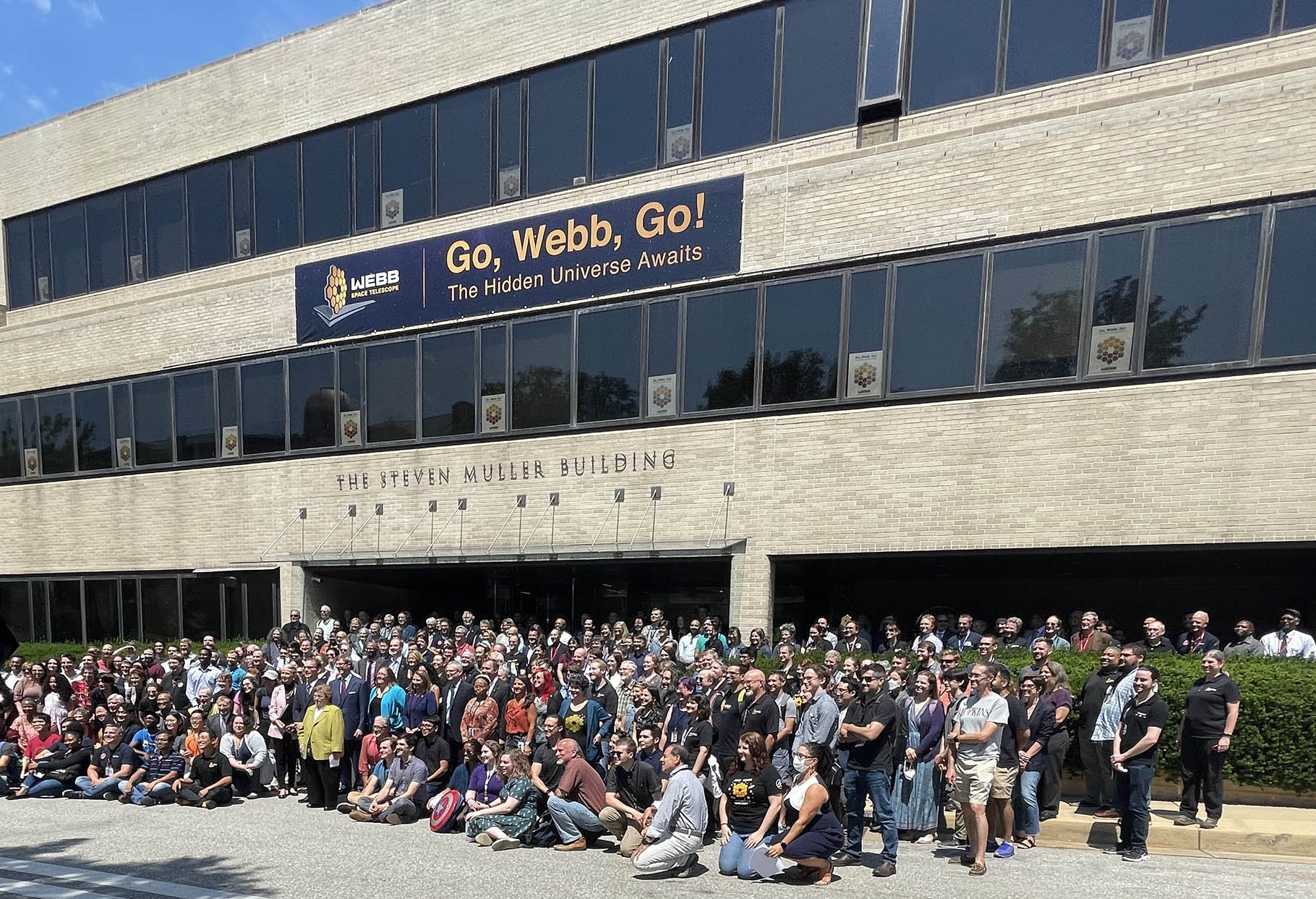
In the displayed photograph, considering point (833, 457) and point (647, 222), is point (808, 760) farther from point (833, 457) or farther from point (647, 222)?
point (647, 222)

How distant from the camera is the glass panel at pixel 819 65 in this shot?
12.8 metres

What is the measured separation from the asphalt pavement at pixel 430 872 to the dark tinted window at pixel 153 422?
38.4ft

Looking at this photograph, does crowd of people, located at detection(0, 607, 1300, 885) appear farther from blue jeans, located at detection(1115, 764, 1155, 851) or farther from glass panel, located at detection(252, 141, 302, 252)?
glass panel, located at detection(252, 141, 302, 252)

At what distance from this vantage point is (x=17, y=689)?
12.6 m

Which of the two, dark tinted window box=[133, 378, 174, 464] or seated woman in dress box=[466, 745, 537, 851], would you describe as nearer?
seated woman in dress box=[466, 745, 537, 851]

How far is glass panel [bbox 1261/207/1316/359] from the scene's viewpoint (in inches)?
395

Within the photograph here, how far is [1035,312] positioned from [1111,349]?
1090 millimetres

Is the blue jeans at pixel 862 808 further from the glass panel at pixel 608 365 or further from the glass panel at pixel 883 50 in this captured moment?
the glass panel at pixel 883 50

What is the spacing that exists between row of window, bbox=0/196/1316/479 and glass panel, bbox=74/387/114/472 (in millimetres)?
47

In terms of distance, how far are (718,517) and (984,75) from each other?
25.3ft

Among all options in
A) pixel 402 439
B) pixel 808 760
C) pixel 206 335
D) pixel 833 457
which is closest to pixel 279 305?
pixel 206 335

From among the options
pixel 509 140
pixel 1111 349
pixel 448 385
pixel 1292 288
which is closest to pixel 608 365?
pixel 448 385

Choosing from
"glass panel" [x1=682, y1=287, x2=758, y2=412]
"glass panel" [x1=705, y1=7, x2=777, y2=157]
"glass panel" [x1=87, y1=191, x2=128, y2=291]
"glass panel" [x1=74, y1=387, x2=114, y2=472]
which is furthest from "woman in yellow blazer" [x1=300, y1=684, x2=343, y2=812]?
"glass panel" [x1=87, y1=191, x2=128, y2=291]

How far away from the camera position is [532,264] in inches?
596
